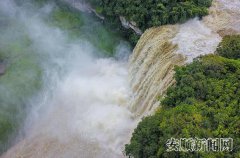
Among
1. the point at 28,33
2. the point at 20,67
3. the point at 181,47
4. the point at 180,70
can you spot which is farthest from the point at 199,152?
the point at 28,33

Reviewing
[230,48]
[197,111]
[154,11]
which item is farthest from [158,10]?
[197,111]

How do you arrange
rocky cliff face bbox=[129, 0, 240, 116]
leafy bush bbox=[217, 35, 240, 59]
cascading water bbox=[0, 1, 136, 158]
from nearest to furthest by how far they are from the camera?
leafy bush bbox=[217, 35, 240, 59] → cascading water bbox=[0, 1, 136, 158] → rocky cliff face bbox=[129, 0, 240, 116]

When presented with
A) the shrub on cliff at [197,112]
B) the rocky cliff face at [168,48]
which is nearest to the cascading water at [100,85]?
the rocky cliff face at [168,48]

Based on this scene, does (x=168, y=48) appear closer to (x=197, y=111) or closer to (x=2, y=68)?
(x=197, y=111)

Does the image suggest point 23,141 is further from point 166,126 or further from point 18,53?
point 166,126

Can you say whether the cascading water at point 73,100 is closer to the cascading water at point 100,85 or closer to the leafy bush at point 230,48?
the cascading water at point 100,85

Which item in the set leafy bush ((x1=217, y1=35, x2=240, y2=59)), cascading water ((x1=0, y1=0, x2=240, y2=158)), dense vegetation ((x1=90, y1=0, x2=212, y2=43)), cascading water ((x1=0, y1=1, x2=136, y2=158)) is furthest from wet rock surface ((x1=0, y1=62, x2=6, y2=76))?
leafy bush ((x1=217, y1=35, x2=240, y2=59))

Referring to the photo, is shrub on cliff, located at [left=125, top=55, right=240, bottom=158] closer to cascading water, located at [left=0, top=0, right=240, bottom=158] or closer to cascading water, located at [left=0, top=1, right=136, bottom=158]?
cascading water, located at [left=0, top=0, right=240, bottom=158]
